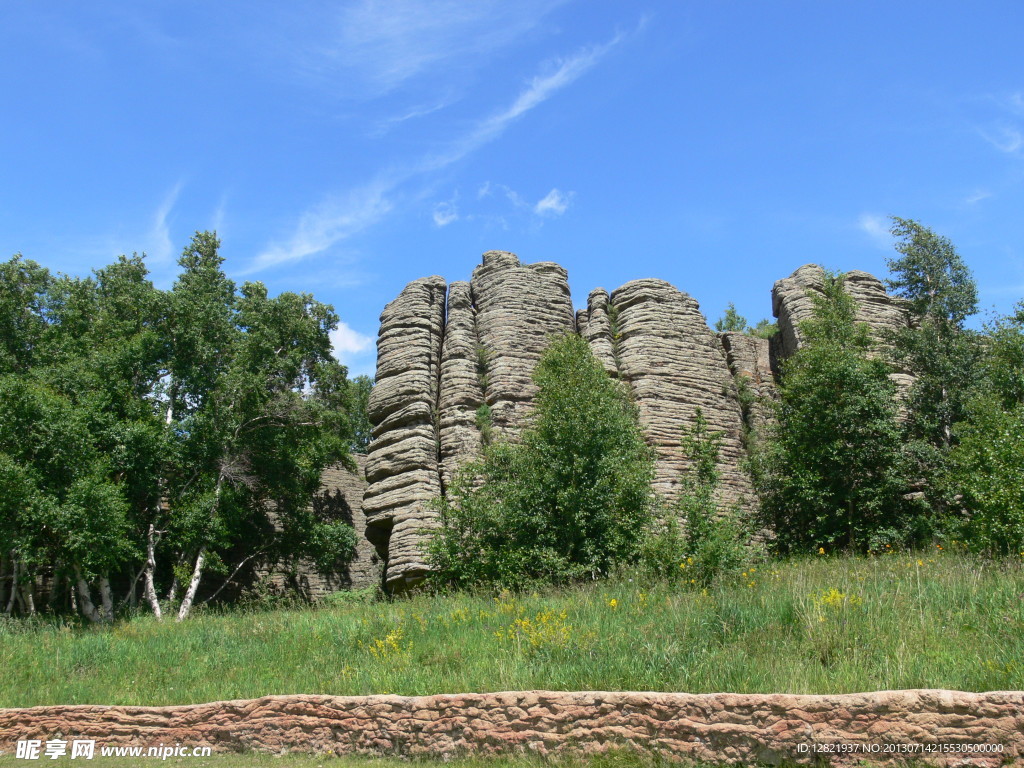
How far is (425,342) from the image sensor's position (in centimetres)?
2752

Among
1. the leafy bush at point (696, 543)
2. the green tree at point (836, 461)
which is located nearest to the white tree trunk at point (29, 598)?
the leafy bush at point (696, 543)

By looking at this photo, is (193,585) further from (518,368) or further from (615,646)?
(615,646)

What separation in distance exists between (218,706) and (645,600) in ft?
22.5

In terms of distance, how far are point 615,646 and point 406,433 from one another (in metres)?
16.1

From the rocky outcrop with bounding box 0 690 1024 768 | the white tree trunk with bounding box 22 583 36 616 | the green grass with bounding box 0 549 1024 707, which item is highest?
the white tree trunk with bounding box 22 583 36 616

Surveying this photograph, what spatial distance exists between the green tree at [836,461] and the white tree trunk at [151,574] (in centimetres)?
1906

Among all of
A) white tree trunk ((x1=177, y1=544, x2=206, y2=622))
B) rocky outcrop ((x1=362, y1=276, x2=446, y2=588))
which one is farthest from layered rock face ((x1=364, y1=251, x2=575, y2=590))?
white tree trunk ((x1=177, y1=544, x2=206, y2=622))

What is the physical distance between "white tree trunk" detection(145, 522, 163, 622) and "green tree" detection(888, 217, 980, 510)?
76.7ft

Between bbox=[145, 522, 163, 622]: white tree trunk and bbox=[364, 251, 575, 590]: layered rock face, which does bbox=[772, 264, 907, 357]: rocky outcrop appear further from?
bbox=[145, 522, 163, 622]: white tree trunk

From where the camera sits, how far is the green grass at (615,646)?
869 centimetres

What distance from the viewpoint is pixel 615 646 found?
10.2 meters

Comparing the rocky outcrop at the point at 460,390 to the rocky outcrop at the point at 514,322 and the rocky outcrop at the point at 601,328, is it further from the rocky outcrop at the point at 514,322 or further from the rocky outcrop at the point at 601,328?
the rocky outcrop at the point at 601,328

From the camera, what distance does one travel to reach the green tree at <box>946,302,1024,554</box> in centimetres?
1630

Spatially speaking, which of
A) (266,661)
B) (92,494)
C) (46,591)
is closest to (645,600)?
(266,661)
